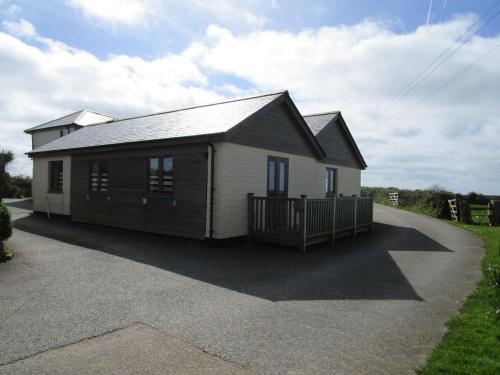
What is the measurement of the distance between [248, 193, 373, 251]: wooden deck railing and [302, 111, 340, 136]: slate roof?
269 inches

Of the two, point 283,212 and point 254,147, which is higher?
point 254,147

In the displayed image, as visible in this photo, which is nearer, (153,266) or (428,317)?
(428,317)

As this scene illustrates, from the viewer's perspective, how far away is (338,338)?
4801 millimetres

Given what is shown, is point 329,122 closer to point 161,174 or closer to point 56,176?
point 161,174

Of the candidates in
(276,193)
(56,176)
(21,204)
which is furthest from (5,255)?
(21,204)

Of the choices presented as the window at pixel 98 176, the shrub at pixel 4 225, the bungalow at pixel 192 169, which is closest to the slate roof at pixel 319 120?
the bungalow at pixel 192 169

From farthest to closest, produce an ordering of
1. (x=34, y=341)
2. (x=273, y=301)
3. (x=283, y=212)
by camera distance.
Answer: (x=283, y=212), (x=273, y=301), (x=34, y=341)

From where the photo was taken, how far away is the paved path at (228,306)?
4.16 meters

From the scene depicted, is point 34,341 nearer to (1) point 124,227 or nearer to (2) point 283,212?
(2) point 283,212

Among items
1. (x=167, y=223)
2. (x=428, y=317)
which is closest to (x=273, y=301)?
(x=428, y=317)

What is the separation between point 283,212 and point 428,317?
6174 mm

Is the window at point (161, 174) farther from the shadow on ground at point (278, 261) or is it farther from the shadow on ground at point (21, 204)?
the shadow on ground at point (21, 204)

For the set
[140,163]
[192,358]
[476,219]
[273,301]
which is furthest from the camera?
[476,219]

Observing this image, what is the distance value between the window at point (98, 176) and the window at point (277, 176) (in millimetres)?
6975
